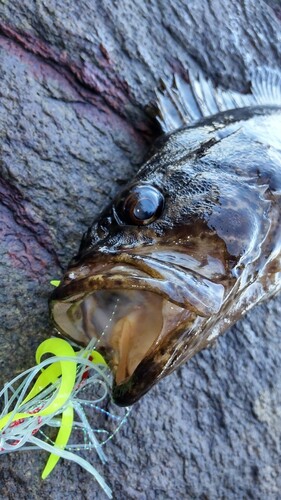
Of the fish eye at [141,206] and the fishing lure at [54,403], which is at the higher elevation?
the fish eye at [141,206]

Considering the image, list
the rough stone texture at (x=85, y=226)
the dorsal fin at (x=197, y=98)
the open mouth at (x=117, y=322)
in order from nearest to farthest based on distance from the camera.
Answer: the open mouth at (x=117, y=322) → the rough stone texture at (x=85, y=226) → the dorsal fin at (x=197, y=98)

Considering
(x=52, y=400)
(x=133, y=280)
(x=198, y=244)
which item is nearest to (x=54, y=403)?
(x=52, y=400)

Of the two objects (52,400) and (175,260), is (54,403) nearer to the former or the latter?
(52,400)

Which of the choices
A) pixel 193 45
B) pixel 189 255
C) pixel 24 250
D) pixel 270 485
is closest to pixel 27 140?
pixel 24 250

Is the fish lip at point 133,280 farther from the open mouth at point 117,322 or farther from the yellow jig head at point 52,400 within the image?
the yellow jig head at point 52,400

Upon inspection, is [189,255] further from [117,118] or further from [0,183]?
[117,118]

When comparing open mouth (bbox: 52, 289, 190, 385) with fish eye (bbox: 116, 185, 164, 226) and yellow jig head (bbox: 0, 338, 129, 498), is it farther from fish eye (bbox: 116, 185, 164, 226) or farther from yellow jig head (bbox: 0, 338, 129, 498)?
fish eye (bbox: 116, 185, 164, 226)

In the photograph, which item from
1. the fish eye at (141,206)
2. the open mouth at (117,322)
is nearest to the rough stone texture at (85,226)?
the open mouth at (117,322)

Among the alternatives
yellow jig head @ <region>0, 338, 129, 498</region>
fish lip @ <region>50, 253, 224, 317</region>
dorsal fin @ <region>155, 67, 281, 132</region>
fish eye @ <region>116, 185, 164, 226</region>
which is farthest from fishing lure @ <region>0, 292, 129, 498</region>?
dorsal fin @ <region>155, 67, 281, 132</region>
